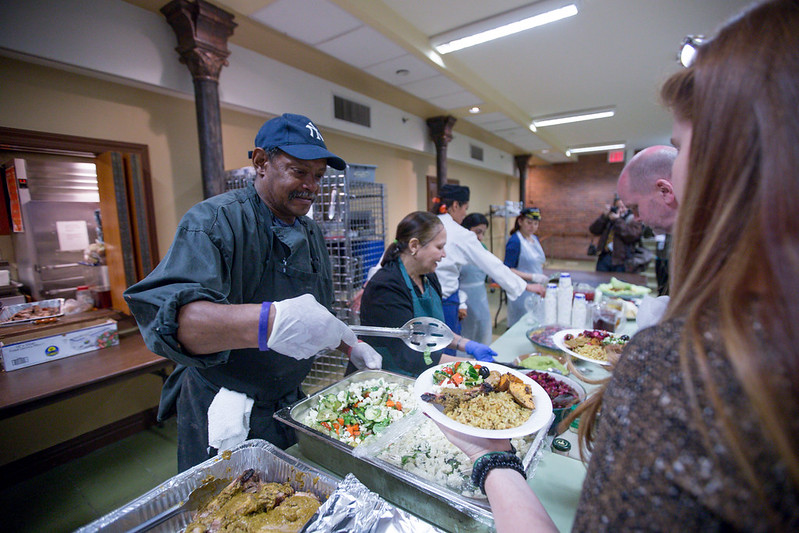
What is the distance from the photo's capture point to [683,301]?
1.70 feet

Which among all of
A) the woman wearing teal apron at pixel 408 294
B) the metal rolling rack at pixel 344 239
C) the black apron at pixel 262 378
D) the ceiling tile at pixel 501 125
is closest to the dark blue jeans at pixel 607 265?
the ceiling tile at pixel 501 125

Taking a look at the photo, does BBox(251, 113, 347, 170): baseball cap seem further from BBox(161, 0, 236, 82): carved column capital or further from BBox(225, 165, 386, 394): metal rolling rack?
BBox(161, 0, 236, 82): carved column capital

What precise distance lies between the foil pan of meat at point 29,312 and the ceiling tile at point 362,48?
313 cm

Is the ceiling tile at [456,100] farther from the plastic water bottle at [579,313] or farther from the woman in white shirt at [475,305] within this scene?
the plastic water bottle at [579,313]

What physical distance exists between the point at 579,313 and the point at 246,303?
2085 mm

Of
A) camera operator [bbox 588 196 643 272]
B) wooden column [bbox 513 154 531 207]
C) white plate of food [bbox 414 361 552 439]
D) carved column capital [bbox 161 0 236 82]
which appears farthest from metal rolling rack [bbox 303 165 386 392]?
wooden column [bbox 513 154 531 207]

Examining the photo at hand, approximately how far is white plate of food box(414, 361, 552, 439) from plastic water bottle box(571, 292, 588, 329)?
133cm

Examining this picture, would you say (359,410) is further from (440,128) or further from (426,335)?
(440,128)

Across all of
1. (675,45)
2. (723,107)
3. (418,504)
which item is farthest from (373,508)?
(675,45)

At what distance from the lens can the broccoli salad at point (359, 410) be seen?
1.30m

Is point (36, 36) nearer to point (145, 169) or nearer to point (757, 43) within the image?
point (145, 169)

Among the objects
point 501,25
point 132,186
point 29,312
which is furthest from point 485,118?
point 29,312

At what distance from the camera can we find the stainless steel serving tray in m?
0.89

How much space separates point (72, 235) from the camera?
9.95ft
